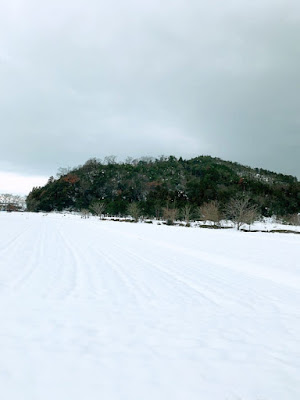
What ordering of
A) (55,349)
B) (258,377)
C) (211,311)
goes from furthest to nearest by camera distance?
1. (211,311)
2. (55,349)
3. (258,377)

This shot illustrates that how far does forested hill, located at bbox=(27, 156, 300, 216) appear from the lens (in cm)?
6756

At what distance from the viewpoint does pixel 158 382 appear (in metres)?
2.20

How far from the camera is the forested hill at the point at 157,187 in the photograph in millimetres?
67562

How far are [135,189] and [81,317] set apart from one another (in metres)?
97.8

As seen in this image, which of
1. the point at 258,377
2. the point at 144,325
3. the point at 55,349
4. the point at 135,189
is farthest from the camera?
the point at 135,189

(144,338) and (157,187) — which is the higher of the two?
(157,187)

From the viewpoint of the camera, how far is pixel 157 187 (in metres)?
91.6

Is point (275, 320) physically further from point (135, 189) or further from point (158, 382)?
point (135, 189)

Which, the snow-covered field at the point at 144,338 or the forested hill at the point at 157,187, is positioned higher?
the forested hill at the point at 157,187

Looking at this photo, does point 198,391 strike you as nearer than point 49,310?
Yes

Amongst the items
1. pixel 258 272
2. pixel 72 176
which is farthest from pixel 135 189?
pixel 258 272

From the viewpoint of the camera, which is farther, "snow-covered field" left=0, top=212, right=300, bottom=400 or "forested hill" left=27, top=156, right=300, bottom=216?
"forested hill" left=27, top=156, right=300, bottom=216

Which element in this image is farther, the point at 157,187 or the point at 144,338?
the point at 157,187

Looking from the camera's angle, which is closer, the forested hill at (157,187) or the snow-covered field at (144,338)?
the snow-covered field at (144,338)
